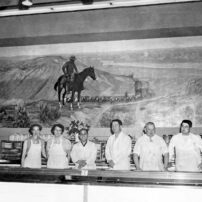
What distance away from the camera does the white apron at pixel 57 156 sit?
261 inches

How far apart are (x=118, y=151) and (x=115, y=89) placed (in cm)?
239

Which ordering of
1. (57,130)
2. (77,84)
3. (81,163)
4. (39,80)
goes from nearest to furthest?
(81,163)
(57,130)
(77,84)
(39,80)

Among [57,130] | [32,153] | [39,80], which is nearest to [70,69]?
[39,80]

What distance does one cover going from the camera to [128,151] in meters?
6.47

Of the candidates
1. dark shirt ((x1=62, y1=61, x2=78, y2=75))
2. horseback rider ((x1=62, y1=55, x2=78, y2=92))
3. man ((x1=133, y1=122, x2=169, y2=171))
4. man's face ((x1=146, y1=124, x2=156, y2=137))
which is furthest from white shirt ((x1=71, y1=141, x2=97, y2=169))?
dark shirt ((x1=62, y1=61, x2=78, y2=75))

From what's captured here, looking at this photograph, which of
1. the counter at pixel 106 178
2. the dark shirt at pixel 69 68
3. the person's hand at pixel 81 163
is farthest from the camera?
the dark shirt at pixel 69 68

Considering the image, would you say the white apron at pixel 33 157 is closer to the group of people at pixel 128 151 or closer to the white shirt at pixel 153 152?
the group of people at pixel 128 151

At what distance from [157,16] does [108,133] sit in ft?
10.9

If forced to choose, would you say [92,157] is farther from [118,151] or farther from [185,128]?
[185,128]

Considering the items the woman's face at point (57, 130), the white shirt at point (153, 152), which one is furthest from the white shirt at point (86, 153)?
the white shirt at point (153, 152)

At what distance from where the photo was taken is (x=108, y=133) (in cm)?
831

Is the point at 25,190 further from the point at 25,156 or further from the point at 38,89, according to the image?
the point at 38,89

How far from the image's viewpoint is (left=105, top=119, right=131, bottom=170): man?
→ 21.1ft

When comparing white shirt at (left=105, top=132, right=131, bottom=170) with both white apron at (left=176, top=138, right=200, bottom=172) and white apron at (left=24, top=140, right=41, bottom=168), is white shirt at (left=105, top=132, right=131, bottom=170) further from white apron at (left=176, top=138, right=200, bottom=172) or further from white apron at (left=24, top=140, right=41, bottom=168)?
white apron at (left=24, top=140, right=41, bottom=168)
